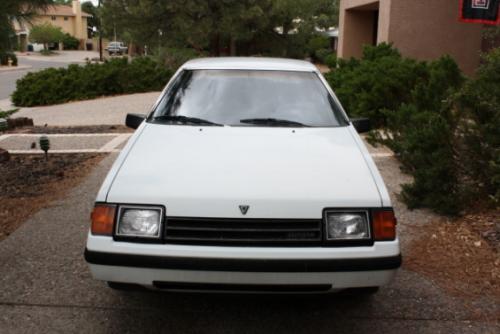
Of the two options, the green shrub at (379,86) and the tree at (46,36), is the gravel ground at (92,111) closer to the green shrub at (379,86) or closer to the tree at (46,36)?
the green shrub at (379,86)

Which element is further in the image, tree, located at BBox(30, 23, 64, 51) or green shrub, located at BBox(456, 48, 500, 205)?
tree, located at BBox(30, 23, 64, 51)

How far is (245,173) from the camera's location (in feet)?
10.8

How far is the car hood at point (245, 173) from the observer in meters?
3.05

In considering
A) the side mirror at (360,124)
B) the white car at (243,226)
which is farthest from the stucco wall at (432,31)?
the white car at (243,226)

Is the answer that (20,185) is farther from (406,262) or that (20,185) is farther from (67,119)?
(67,119)

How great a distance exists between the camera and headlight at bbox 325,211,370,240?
309cm

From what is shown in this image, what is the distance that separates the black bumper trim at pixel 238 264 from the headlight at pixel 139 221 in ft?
0.42

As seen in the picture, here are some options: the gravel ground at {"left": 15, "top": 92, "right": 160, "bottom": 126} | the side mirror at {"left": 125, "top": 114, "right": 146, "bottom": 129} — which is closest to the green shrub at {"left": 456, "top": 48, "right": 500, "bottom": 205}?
the side mirror at {"left": 125, "top": 114, "right": 146, "bottom": 129}

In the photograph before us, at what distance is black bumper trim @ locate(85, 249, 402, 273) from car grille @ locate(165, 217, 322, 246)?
0.33 ft

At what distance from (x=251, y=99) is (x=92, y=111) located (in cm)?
1256

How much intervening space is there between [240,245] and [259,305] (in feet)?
2.94

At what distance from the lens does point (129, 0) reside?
20.1m

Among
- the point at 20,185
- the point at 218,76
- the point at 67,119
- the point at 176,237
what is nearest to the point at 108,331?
the point at 176,237

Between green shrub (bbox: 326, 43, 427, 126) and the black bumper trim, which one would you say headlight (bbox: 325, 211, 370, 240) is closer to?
the black bumper trim
